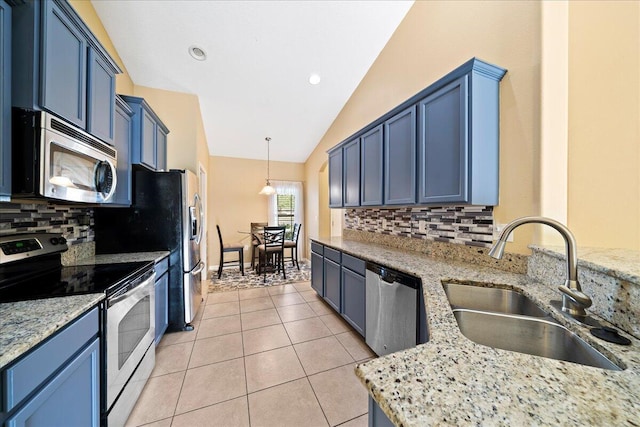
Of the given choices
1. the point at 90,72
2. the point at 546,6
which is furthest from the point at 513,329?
the point at 90,72

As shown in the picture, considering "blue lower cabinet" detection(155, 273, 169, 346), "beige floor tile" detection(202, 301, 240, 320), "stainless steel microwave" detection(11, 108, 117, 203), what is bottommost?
"beige floor tile" detection(202, 301, 240, 320)

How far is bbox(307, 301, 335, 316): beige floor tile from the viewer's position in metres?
2.97

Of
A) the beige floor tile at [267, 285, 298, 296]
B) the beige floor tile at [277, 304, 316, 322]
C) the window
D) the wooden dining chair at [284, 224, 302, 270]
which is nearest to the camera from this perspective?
the beige floor tile at [277, 304, 316, 322]

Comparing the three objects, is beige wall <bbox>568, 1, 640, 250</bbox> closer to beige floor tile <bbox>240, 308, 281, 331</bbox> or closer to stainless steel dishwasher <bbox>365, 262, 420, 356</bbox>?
stainless steel dishwasher <bbox>365, 262, 420, 356</bbox>

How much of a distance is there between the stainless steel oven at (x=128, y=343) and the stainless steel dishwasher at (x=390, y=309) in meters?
1.78

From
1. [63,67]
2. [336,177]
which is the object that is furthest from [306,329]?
[63,67]

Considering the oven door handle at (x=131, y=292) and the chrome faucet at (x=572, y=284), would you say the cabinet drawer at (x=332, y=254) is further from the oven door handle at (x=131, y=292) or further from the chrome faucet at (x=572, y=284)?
the chrome faucet at (x=572, y=284)

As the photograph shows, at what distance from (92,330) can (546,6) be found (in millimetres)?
3208

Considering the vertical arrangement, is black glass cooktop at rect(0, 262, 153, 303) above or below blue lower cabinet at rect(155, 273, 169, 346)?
above

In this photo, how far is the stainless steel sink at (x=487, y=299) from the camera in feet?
4.18

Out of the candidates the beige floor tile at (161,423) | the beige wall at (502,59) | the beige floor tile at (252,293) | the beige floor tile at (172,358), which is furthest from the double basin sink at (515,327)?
the beige floor tile at (252,293)

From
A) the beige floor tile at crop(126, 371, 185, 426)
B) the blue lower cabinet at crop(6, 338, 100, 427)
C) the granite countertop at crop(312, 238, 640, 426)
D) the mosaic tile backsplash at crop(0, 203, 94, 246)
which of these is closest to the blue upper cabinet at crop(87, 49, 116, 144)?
the mosaic tile backsplash at crop(0, 203, 94, 246)

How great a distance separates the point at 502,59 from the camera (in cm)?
166

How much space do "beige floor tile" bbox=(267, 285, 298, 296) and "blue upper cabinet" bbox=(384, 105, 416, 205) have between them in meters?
2.29
